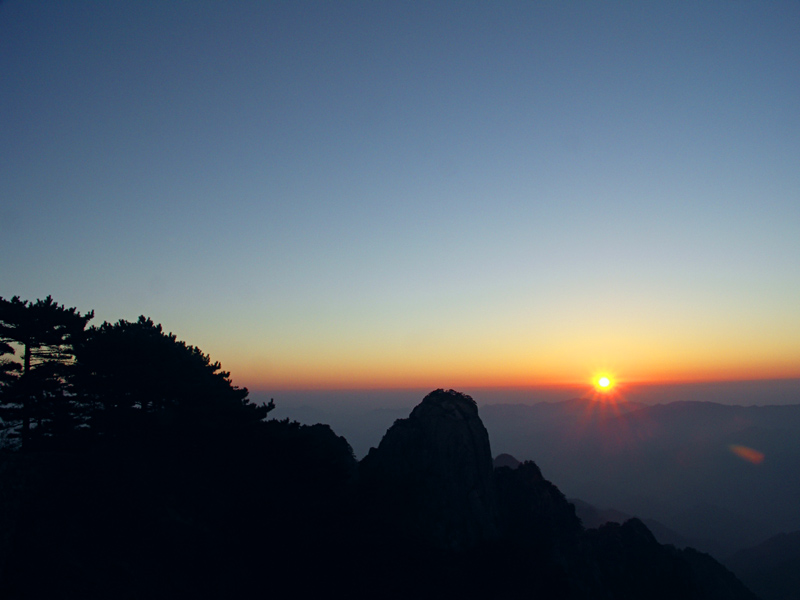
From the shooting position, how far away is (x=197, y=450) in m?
32.2

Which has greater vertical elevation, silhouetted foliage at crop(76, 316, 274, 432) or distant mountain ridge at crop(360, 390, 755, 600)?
silhouetted foliage at crop(76, 316, 274, 432)

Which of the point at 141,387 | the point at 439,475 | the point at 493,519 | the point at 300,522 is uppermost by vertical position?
the point at 141,387

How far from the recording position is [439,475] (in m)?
44.2

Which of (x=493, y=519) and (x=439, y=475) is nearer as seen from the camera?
(x=439, y=475)

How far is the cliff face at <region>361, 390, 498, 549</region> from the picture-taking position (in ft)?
136

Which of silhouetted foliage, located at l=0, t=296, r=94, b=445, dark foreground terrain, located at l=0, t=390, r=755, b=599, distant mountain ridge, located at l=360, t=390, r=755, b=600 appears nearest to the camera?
dark foreground terrain, located at l=0, t=390, r=755, b=599

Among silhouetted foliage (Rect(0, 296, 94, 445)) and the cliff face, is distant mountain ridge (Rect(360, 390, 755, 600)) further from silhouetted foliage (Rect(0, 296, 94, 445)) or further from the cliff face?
silhouetted foliage (Rect(0, 296, 94, 445))

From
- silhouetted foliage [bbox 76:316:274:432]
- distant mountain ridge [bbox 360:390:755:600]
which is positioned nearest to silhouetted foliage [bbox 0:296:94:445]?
silhouetted foliage [bbox 76:316:274:432]

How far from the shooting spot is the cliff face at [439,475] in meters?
41.5

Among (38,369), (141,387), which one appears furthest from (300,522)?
(38,369)

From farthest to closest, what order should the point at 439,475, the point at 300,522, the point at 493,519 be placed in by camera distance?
Answer: 1. the point at 493,519
2. the point at 439,475
3. the point at 300,522

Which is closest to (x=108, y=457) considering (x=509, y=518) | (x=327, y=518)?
(x=327, y=518)

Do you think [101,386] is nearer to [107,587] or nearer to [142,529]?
[142,529]

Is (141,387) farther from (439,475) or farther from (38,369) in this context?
(439,475)
